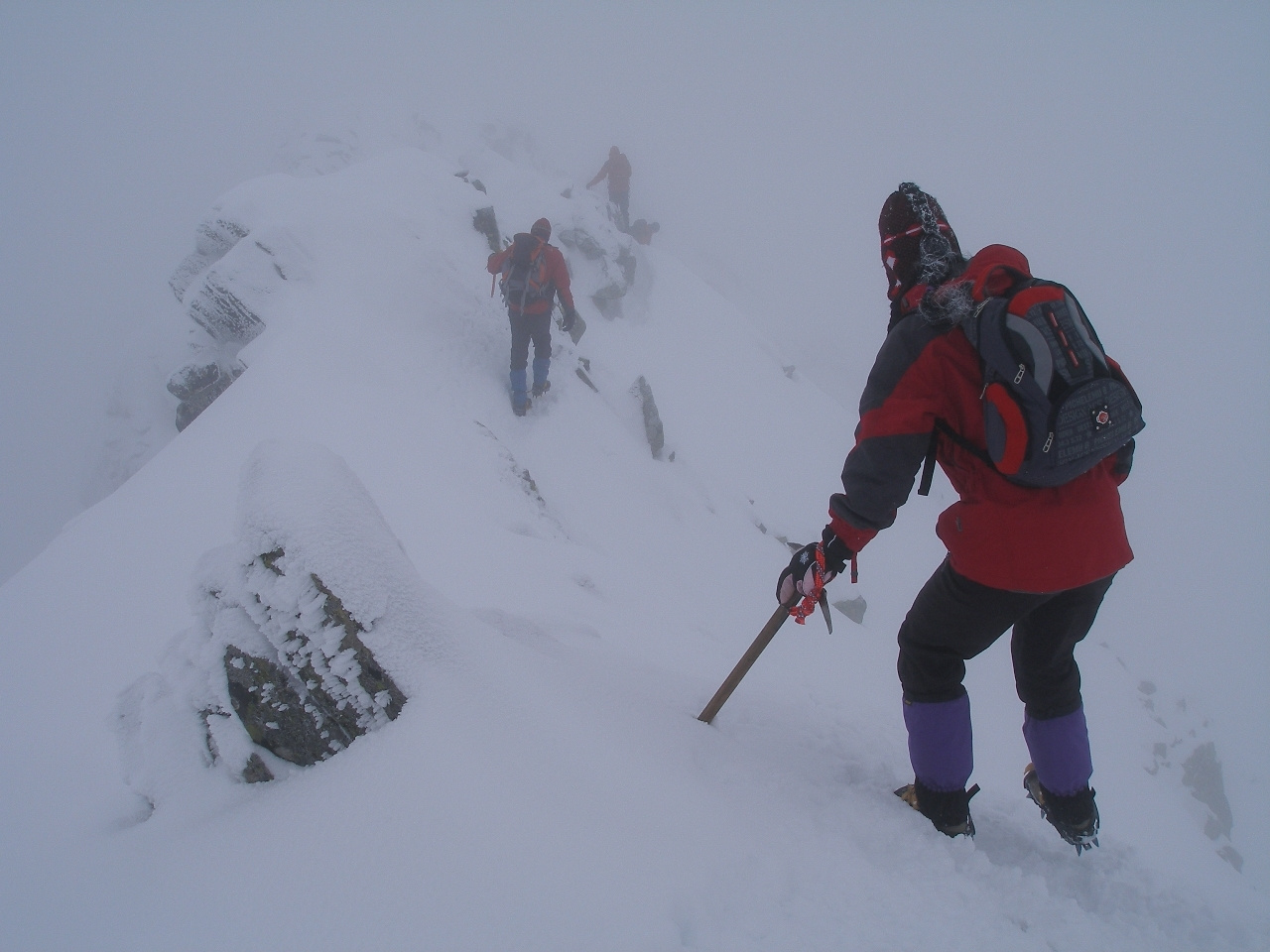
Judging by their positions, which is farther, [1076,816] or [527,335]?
[527,335]

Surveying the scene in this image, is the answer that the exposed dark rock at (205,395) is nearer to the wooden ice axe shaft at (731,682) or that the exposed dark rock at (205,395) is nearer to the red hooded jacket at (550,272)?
the red hooded jacket at (550,272)

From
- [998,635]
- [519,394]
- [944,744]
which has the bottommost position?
[944,744]

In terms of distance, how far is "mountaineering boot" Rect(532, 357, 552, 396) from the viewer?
936cm

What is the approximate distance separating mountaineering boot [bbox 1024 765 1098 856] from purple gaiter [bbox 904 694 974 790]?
Result: 391 mm

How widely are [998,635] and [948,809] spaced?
74cm

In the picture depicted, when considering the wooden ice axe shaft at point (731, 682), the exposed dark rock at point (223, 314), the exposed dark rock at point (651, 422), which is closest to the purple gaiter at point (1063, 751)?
the wooden ice axe shaft at point (731, 682)

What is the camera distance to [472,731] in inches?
83.6

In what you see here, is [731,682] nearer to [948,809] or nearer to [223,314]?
[948,809]

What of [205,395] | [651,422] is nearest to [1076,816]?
[651,422]

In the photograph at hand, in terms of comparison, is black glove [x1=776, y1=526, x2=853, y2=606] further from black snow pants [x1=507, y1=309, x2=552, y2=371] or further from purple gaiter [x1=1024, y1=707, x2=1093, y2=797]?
black snow pants [x1=507, y1=309, x2=552, y2=371]

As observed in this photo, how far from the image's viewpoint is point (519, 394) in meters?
9.29

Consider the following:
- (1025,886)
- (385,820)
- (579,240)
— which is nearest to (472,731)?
(385,820)

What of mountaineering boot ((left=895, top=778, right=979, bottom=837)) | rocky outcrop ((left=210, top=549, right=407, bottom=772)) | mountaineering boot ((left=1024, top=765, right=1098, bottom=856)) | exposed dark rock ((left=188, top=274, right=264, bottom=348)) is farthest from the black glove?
exposed dark rock ((left=188, top=274, right=264, bottom=348))

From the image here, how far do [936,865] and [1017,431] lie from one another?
1558 millimetres
